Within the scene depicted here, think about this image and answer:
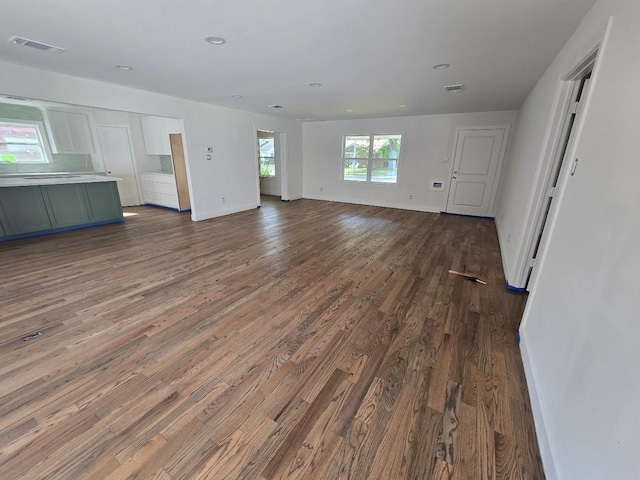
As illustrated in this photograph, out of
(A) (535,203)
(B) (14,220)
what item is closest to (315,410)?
(A) (535,203)

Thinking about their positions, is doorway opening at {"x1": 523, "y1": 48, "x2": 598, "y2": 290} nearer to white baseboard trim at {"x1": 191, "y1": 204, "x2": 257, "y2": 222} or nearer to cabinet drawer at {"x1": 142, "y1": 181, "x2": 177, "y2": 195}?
white baseboard trim at {"x1": 191, "y1": 204, "x2": 257, "y2": 222}

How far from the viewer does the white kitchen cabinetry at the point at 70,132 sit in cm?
584

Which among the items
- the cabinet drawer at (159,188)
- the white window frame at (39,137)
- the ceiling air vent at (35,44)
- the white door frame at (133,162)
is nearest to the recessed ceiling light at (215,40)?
the ceiling air vent at (35,44)

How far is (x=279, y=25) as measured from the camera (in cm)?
212

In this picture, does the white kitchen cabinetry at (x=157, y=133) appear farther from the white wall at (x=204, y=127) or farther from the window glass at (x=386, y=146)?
the window glass at (x=386, y=146)

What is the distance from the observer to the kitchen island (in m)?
4.22

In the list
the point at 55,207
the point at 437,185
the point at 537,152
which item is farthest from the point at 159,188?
the point at 537,152

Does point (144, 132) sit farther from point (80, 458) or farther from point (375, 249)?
point (80, 458)

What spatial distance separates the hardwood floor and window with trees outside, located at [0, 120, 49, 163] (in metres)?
3.57

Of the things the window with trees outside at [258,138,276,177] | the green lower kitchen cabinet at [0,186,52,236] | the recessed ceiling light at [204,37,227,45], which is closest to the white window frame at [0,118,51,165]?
the green lower kitchen cabinet at [0,186,52,236]

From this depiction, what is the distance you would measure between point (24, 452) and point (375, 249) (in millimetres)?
3800

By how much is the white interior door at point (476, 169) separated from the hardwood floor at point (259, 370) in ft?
10.7

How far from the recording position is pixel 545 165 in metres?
2.57

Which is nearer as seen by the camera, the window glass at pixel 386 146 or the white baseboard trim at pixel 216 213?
the white baseboard trim at pixel 216 213
